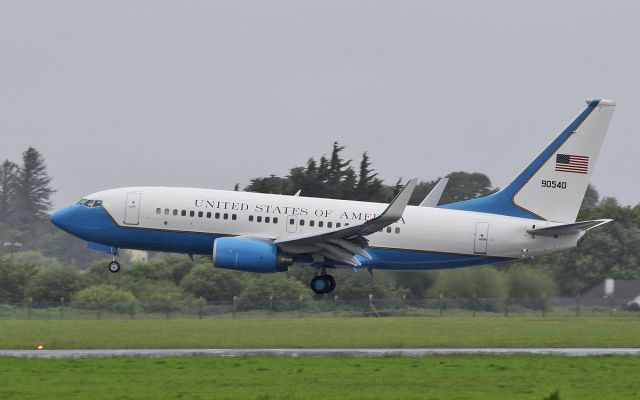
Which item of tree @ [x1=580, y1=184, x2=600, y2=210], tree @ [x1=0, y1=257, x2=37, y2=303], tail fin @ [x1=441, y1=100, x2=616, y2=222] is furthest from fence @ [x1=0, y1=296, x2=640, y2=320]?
tree @ [x1=580, y1=184, x2=600, y2=210]

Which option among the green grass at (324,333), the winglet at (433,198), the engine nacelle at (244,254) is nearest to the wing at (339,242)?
the engine nacelle at (244,254)

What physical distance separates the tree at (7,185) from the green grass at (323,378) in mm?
143503

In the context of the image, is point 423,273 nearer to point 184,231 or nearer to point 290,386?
point 184,231

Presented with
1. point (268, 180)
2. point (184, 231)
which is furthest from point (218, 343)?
point (268, 180)

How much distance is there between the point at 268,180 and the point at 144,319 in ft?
46.0

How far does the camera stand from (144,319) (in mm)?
51281

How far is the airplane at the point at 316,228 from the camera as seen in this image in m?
41.9

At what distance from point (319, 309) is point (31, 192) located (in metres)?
129

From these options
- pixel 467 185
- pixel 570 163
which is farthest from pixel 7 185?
pixel 570 163

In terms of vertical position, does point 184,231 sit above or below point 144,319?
above

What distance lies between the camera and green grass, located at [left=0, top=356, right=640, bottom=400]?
27.8 metres

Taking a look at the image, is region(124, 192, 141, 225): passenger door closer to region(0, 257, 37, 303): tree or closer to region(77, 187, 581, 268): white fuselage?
region(77, 187, 581, 268): white fuselage

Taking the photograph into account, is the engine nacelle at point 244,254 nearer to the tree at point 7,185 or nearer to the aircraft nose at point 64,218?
the aircraft nose at point 64,218

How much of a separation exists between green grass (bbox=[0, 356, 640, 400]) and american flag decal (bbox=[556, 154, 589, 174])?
10238 mm
